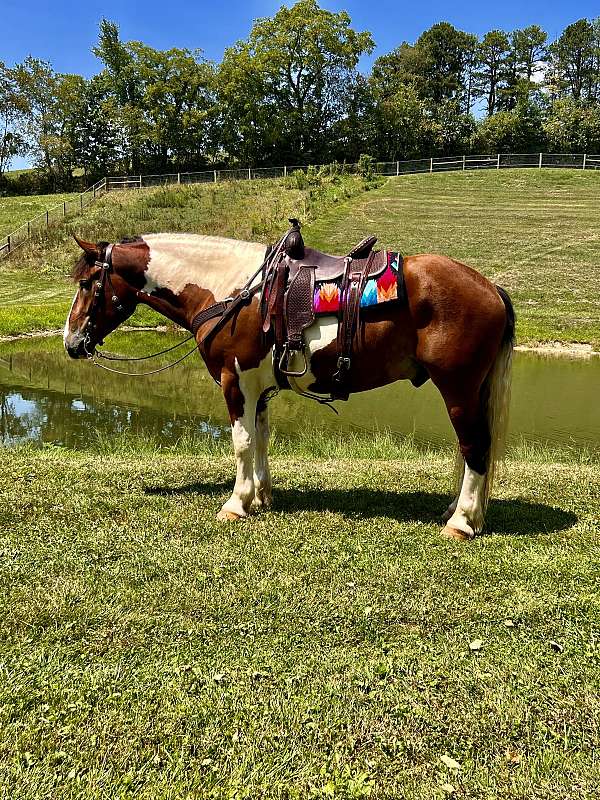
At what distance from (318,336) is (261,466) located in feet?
4.77

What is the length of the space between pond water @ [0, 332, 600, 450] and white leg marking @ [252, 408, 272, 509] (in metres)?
3.86

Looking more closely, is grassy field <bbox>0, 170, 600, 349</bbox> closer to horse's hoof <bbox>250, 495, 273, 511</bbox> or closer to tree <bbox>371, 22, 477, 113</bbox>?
horse's hoof <bbox>250, 495, 273, 511</bbox>

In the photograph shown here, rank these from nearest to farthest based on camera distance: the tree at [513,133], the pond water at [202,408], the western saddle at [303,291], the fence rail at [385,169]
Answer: the western saddle at [303,291] → the pond water at [202,408] → the fence rail at [385,169] → the tree at [513,133]

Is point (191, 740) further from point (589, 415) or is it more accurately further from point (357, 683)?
point (589, 415)

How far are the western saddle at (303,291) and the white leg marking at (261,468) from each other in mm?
770

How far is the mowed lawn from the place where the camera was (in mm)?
22047

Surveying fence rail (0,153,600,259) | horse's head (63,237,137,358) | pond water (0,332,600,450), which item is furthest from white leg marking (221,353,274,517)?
fence rail (0,153,600,259)

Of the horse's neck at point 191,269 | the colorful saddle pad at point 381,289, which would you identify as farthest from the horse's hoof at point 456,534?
the horse's neck at point 191,269

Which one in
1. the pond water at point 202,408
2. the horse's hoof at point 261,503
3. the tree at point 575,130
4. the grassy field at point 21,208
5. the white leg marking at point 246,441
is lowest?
the pond water at point 202,408

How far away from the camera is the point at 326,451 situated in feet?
28.0

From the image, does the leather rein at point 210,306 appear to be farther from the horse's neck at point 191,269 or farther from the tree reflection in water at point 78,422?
the tree reflection in water at point 78,422

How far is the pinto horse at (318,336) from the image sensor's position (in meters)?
4.80

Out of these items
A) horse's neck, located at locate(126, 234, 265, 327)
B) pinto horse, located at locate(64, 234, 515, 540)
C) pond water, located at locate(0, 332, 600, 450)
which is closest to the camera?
pinto horse, located at locate(64, 234, 515, 540)

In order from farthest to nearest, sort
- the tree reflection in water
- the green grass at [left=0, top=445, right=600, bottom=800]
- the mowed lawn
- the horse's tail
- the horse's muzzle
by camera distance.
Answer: the mowed lawn → the tree reflection in water → the horse's muzzle → the horse's tail → the green grass at [left=0, top=445, right=600, bottom=800]
